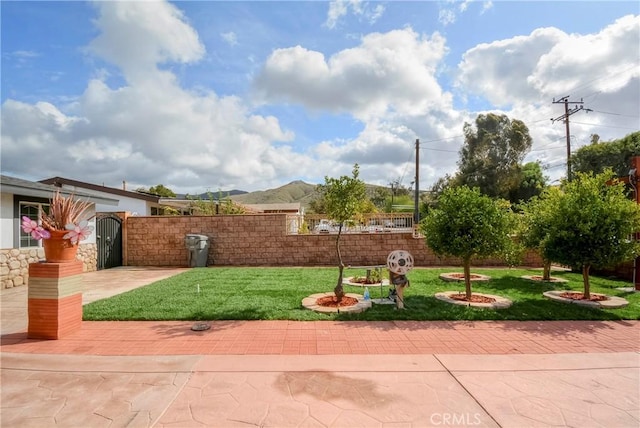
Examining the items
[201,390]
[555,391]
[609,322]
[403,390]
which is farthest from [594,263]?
[201,390]

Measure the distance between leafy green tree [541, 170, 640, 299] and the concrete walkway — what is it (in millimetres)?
1626

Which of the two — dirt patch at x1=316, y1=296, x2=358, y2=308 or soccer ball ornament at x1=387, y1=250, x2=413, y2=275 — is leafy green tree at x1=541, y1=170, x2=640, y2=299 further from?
dirt patch at x1=316, y1=296, x2=358, y2=308

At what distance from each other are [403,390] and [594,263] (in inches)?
226

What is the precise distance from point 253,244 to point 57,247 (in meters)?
8.97

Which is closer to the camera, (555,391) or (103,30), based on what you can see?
(555,391)

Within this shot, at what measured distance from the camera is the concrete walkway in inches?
121

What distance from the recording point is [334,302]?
7.02 m

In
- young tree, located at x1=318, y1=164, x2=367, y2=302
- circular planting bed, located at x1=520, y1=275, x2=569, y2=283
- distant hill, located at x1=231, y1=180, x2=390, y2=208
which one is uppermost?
distant hill, located at x1=231, y1=180, x2=390, y2=208

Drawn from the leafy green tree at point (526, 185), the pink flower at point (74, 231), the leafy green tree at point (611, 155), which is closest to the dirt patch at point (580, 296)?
the pink flower at point (74, 231)

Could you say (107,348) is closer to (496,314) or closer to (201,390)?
(201,390)

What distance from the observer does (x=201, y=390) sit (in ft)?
11.5

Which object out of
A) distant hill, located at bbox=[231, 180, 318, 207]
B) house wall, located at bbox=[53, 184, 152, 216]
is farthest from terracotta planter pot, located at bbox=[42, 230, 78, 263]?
distant hill, located at bbox=[231, 180, 318, 207]

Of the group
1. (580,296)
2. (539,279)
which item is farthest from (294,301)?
(539,279)

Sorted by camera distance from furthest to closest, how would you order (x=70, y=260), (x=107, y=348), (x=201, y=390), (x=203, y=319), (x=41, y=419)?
(x=203, y=319)
(x=70, y=260)
(x=107, y=348)
(x=201, y=390)
(x=41, y=419)
